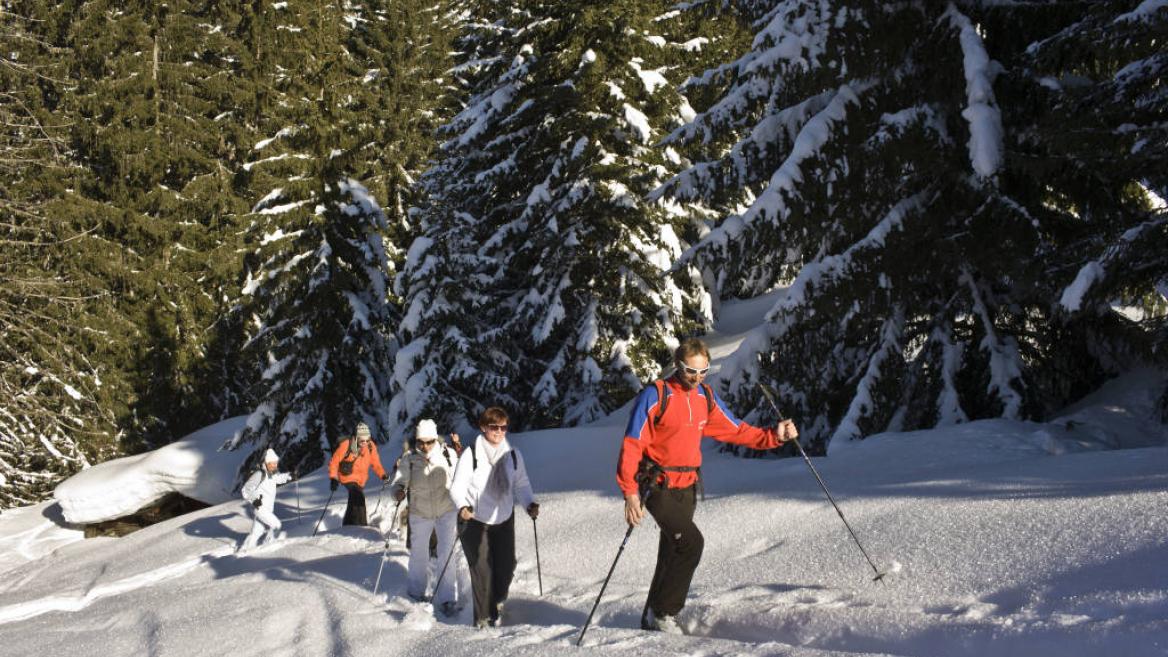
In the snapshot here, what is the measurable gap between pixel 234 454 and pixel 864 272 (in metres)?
18.8

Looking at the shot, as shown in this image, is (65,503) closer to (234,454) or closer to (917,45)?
(234,454)

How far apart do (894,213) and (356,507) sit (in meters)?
9.21

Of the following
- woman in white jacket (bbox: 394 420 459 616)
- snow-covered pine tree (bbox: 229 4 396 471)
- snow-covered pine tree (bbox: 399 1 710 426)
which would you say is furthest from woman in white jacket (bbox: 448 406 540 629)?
snow-covered pine tree (bbox: 229 4 396 471)

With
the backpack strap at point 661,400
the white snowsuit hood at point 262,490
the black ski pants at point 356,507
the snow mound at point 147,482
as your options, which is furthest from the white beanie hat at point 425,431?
the snow mound at point 147,482

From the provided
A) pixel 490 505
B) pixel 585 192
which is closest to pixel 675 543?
pixel 490 505

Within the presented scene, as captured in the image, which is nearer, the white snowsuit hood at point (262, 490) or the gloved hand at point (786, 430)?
the gloved hand at point (786, 430)

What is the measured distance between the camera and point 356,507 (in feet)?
45.4

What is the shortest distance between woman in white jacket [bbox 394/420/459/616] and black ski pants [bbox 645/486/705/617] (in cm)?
299

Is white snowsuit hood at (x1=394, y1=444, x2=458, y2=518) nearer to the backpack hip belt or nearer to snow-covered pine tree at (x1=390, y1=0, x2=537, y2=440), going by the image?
the backpack hip belt

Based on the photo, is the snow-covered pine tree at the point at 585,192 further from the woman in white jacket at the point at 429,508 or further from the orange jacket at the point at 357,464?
the woman in white jacket at the point at 429,508

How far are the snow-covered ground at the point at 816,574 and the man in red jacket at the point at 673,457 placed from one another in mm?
510

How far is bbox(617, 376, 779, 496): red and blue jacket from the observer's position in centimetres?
534

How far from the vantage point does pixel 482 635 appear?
6012 millimetres

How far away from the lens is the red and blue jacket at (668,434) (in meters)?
5.34
